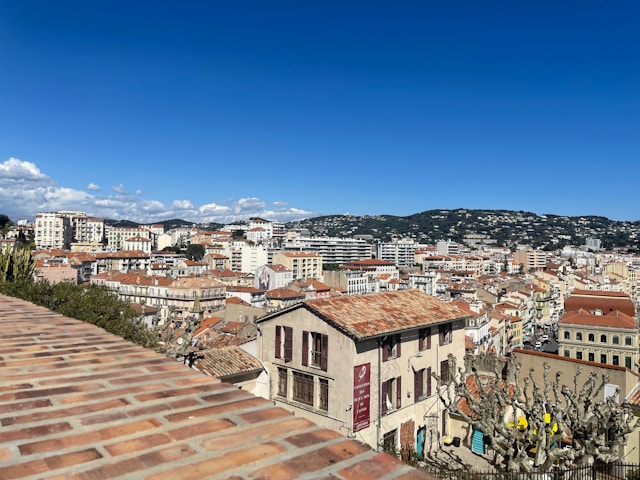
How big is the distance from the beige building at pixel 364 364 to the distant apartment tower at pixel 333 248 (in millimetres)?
135413

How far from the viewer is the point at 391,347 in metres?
19.5

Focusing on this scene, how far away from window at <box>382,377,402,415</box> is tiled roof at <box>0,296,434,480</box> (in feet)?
55.8

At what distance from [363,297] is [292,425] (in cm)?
1977

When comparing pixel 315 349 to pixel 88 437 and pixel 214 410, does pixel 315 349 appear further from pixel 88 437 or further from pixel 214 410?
pixel 88 437

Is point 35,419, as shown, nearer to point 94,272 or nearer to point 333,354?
point 333,354

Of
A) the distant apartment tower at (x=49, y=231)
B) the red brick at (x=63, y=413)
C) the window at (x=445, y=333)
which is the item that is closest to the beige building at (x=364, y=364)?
the window at (x=445, y=333)

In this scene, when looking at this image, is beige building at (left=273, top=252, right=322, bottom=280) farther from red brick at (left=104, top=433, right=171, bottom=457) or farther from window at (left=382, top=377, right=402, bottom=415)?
red brick at (left=104, top=433, right=171, bottom=457)

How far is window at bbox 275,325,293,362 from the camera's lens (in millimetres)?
20281

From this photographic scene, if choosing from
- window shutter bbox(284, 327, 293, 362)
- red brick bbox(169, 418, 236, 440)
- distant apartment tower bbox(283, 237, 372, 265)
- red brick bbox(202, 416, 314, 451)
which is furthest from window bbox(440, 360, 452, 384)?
distant apartment tower bbox(283, 237, 372, 265)

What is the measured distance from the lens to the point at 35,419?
2373mm

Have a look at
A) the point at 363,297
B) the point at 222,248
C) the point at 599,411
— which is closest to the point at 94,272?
the point at 222,248

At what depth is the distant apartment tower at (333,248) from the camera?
535 ft

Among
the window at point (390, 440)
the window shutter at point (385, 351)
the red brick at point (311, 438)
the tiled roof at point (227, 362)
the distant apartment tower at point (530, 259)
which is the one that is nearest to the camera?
the red brick at point (311, 438)

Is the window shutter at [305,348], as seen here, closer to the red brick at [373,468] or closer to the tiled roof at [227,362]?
the tiled roof at [227,362]
